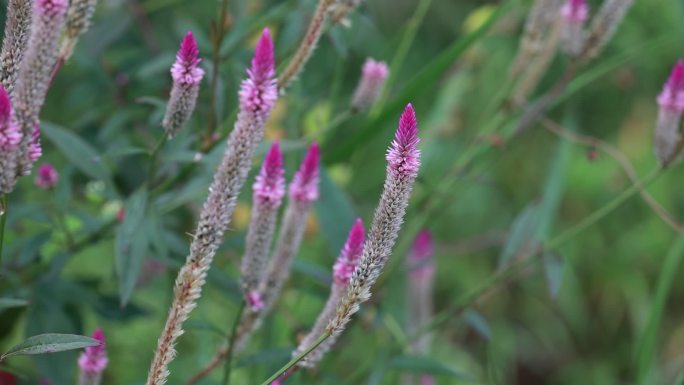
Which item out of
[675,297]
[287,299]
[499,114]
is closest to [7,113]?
[499,114]

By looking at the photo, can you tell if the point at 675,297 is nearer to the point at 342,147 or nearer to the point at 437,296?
the point at 437,296

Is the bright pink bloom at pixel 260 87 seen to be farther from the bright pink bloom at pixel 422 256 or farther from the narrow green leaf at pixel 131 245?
the bright pink bloom at pixel 422 256

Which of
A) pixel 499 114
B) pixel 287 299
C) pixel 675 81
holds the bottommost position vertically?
pixel 287 299

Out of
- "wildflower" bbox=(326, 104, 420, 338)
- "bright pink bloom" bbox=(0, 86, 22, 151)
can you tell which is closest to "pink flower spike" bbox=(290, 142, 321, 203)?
"wildflower" bbox=(326, 104, 420, 338)

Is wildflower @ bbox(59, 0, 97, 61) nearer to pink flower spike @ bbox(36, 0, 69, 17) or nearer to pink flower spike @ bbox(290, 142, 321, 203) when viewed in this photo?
pink flower spike @ bbox(36, 0, 69, 17)

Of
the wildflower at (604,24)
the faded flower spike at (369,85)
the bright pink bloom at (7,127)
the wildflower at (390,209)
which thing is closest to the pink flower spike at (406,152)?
the wildflower at (390,209)

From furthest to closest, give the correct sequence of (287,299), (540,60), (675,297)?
Result: 1. (675,297)
2. (287,299)
3. (540,60)

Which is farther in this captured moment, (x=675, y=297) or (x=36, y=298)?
(x=675, y=297)
